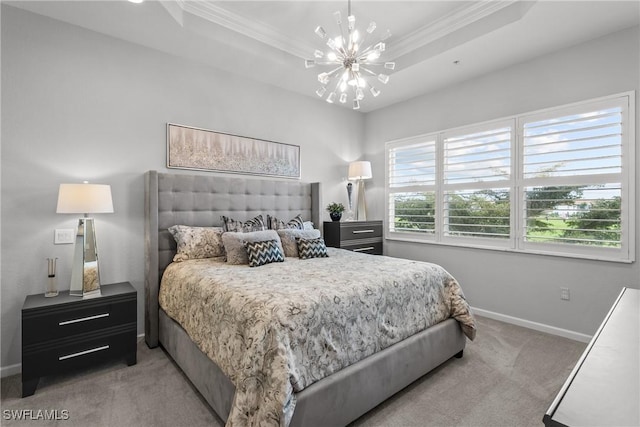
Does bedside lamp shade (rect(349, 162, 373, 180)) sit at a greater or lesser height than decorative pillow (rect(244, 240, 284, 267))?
greater

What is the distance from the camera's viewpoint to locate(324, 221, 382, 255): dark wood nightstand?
4.05 m

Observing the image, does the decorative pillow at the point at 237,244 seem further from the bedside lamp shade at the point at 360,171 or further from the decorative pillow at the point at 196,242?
the bedside lamp shade at the point at 360,171

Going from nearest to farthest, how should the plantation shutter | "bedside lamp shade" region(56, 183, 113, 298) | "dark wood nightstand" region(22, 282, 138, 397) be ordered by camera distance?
1. "dark wood nightstand" region(22, 282, 138, 397)
2. "bedside lamp shade" region(56, 183, 113, 298)
3. the plantation shutter

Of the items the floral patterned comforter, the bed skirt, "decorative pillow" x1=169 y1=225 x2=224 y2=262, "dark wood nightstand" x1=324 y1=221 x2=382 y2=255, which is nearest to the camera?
the floral patterned comforter

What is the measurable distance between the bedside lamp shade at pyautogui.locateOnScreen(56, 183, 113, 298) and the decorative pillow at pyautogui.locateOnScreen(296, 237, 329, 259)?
1.67m

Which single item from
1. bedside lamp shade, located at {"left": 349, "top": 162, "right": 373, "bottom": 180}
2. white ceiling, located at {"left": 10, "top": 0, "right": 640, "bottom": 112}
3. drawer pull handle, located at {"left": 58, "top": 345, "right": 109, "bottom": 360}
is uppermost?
white ceiling, located at {"left": 10, "top": 0, "right": 640, "bottom": 112}

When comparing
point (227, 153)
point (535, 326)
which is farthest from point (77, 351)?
point (535, 326)

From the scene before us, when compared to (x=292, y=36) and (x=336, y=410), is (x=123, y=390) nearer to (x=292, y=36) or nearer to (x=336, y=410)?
(x=336, y=410)

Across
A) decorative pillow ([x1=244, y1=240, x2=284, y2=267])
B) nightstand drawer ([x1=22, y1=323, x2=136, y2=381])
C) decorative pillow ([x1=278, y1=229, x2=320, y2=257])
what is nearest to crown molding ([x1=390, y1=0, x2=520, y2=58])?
decorative pillow ([x1=278, y1=229, x2=320, y2=257])

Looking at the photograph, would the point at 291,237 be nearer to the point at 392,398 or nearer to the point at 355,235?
the point at 355,235

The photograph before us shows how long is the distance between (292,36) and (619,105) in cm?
318

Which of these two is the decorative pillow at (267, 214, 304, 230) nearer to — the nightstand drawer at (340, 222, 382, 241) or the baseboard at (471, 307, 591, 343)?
the nightstand drawer at (340, 222, 382, 241)

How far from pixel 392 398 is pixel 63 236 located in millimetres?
2904

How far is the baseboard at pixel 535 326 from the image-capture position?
290 cm
